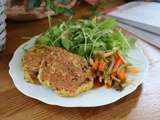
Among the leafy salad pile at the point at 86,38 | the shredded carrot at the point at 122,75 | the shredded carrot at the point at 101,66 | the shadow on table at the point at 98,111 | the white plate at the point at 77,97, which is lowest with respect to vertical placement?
the shadow on table at the point at 98,111

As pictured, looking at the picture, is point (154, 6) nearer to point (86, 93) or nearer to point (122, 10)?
Result: point (122, 10)

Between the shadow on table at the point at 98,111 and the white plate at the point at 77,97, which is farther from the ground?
the white plate at the point at 77,97

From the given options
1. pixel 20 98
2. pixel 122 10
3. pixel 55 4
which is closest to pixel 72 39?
pixel 55 4

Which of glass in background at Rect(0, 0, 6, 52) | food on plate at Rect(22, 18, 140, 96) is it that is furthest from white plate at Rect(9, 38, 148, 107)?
glass in background at Rect(0, 0, 6, 52)

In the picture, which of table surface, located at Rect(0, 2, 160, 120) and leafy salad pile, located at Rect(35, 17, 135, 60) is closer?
table surface, located at Rect(0, 2, 160, 120)

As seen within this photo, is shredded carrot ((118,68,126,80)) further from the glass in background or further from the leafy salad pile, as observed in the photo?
the glass in background

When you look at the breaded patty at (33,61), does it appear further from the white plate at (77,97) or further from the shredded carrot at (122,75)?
the shredded carrot at (122,75)

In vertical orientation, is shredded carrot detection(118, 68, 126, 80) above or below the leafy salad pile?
below

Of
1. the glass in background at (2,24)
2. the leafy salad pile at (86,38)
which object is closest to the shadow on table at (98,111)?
the leafy salad pile at (86,38)
